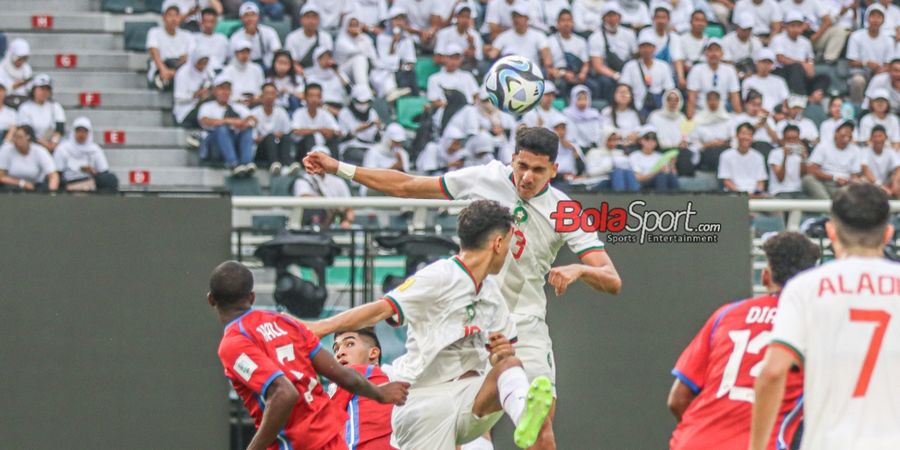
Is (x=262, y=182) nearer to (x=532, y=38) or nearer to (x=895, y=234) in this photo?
(x=532, y=38)

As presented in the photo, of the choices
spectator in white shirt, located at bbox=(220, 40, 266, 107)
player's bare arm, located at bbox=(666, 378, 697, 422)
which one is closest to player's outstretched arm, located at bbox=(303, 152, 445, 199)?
player's bare arm, located at bbox=(666, 378, 697, 422)

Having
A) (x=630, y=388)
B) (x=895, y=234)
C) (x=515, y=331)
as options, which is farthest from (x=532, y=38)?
(x=515, y=331)

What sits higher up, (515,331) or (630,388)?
(515,331)

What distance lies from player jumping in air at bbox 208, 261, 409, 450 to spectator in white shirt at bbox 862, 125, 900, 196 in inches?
449

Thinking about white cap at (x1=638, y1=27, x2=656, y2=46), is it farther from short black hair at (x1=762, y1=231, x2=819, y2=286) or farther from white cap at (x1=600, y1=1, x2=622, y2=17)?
short black hair at (x1=762, y1=231, x2=819, y2=286)

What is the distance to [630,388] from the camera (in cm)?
1159

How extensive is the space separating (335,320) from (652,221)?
4.79 meters

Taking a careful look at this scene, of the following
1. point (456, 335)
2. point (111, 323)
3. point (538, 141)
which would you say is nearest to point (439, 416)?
point (456, 335)

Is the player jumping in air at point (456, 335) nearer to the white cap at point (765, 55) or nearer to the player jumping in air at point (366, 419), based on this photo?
the player jumping in air at point (366, 419)

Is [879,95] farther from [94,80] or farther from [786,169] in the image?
[94,80]

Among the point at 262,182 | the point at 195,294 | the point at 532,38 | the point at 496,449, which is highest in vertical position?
the point at 532,38

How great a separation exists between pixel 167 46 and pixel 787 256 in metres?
12.1

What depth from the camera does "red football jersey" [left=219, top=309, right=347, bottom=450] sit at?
23.3 ft

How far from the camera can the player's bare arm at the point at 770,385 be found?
17.5ft
